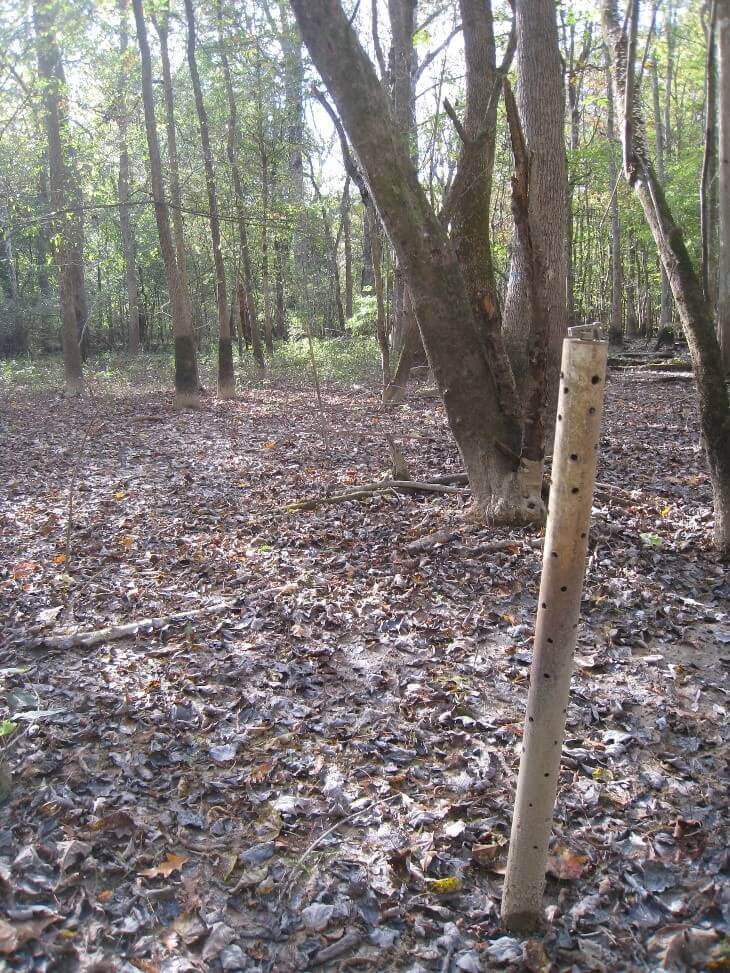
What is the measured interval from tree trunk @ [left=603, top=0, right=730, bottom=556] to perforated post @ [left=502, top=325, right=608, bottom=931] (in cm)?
300

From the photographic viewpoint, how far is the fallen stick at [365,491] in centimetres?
679

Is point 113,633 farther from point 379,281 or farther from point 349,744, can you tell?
point 379,281

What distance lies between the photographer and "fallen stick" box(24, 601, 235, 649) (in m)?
4.39

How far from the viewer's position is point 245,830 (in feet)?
9.41

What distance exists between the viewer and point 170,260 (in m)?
12.8

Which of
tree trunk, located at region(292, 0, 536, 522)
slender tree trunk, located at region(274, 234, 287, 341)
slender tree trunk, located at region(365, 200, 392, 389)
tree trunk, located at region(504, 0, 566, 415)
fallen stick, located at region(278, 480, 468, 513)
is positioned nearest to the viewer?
tree trunk, located at region(292, 0, 536, 522)

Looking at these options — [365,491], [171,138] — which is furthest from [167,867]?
[171,138]

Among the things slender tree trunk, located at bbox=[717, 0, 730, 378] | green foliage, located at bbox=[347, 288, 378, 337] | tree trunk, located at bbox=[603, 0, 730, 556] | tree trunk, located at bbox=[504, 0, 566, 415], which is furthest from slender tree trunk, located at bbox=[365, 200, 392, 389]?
tree trunk, located at bbox=[603, 0, 730, 556]

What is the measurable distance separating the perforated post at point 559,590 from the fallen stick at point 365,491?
4.61m

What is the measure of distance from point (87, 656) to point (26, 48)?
15.2 m

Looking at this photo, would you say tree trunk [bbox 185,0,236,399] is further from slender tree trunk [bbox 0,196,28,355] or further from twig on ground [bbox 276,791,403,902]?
slender tree trunk [bbox 0,196,28,355]

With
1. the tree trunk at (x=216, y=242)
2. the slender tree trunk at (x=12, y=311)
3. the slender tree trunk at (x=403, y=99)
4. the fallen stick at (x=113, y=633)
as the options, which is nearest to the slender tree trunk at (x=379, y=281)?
the slender tree trunk at (x=403, y=99)

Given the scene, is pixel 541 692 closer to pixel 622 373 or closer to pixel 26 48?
pixel 622 373

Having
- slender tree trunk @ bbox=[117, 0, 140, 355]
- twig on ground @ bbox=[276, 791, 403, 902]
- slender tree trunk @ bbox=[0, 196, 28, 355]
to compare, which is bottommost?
twig on ground @ bbox=[276, 791, 403, 902]
